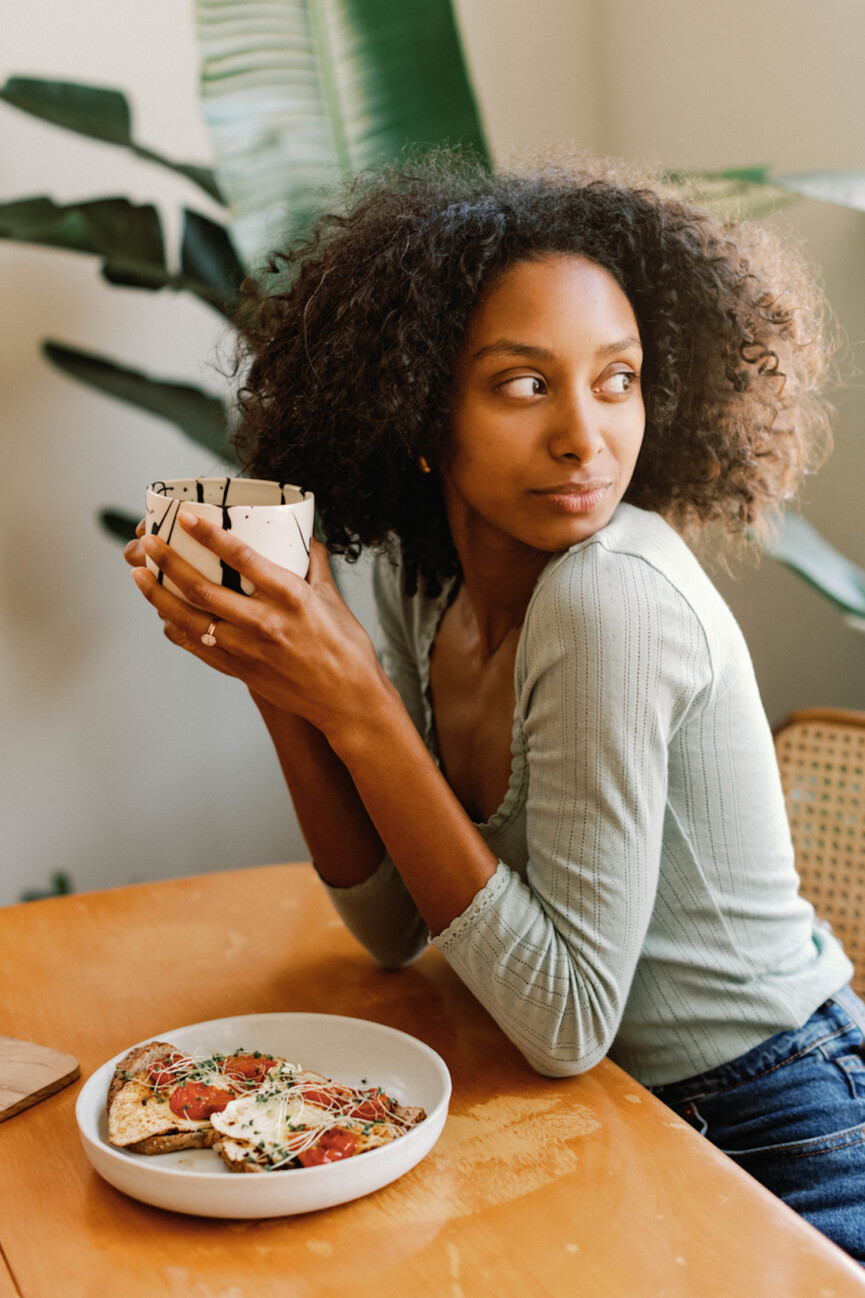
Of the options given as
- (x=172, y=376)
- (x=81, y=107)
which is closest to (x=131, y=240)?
(x=81, y=107)

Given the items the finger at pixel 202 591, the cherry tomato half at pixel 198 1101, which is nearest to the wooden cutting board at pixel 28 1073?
the cherry tomato half at pixel 198 1101

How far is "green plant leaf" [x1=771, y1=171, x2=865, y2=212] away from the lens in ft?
4.22

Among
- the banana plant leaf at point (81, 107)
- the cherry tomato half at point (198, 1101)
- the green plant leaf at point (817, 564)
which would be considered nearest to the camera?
the cherry tomato half at point (198, 1101)

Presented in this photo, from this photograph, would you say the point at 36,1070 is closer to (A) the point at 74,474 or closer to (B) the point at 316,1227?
(B) the point at 316,1227

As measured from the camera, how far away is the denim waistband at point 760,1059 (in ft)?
2.95

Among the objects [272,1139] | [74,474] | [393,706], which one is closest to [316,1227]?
[272,1139]

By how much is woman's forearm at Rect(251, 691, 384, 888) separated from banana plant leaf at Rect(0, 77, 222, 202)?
3.03 feet

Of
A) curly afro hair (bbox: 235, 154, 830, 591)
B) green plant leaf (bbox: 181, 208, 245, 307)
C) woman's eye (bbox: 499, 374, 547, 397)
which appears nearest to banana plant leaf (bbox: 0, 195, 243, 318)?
green plant leaf (bbox: 181, 208, 245, 307)

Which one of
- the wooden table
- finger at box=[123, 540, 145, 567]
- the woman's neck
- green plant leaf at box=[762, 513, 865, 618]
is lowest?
the wooden table

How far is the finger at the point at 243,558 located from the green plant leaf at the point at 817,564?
2.51ft

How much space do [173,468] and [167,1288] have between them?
1.53m

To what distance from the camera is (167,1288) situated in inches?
23.1

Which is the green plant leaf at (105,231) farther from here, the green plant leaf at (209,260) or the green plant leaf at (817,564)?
the green plant leaf at (817,564)

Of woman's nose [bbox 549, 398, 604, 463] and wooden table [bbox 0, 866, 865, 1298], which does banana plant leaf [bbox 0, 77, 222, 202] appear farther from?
wooden table [bbox 0, 866, 865, 1298]
